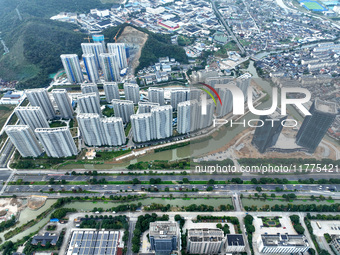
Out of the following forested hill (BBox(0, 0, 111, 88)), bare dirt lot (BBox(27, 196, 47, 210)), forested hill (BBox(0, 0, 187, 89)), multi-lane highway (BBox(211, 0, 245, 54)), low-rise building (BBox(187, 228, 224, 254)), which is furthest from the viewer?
multi-lane highway (BBox(211, 0, 245, 54))

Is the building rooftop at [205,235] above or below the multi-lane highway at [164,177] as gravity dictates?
above

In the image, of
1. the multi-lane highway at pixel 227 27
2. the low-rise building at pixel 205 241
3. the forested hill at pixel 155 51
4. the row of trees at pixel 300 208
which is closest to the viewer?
the low-rise building at pixel 205 241

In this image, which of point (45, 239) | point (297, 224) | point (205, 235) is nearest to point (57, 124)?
point (45, 239)

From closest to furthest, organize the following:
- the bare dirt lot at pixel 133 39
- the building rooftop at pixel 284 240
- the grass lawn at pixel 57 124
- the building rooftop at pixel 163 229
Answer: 1. the building rooftop at pixel 163 229
2. the building rooftop at pixel 284 240
3. the grass lawn at pixel 57 124
4. the bare dirt lot at pixel 133 39

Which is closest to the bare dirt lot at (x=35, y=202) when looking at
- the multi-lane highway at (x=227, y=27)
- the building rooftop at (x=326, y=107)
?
the building rooftop at (x=326, y=107)

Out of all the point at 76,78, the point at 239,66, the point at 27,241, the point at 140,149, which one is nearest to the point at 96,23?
the point at 76,78

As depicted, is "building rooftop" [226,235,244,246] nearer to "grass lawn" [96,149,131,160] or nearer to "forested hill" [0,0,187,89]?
"grass lawn" [96,149,131,160]

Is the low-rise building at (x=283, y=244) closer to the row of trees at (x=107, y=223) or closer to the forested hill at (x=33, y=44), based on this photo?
the row of trees at (x=107, y=223)

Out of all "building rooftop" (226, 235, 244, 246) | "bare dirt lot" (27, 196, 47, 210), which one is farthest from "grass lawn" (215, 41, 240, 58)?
"bare dirt lot" (27, 196, 47, 210)
